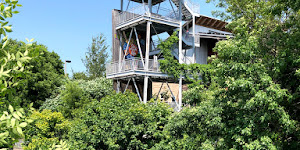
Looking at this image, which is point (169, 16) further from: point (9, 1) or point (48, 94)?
point (9, 1)

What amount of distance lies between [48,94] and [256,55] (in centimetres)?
2337

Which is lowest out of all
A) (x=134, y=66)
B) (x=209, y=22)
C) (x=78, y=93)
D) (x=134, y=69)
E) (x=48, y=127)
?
(x=48, y=127)

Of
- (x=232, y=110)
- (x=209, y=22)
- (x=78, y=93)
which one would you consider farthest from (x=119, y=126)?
(x=209, y=22)

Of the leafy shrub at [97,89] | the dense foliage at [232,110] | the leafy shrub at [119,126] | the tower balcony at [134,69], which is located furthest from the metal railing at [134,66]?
the leafy shrub at [119,126]

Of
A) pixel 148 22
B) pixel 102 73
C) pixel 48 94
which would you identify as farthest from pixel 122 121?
pixel 102 73

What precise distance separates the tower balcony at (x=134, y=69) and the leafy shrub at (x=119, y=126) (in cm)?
571

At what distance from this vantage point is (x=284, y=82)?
1120cm

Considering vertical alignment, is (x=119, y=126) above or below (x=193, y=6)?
below

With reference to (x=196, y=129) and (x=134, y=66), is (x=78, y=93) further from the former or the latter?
(x=196, y=129)

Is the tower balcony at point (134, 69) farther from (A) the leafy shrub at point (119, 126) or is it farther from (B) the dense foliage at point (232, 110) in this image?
(A) the leafy shrub at point (119, 126)

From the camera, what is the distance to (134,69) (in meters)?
→ 20.5

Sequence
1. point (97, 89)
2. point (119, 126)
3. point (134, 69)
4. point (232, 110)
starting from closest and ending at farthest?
point (232, 110), point (119, 126), point (134, 69), point (97, 89)

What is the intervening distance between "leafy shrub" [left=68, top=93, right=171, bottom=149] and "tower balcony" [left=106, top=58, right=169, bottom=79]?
571 cm

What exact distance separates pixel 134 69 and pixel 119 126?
7179 mm
